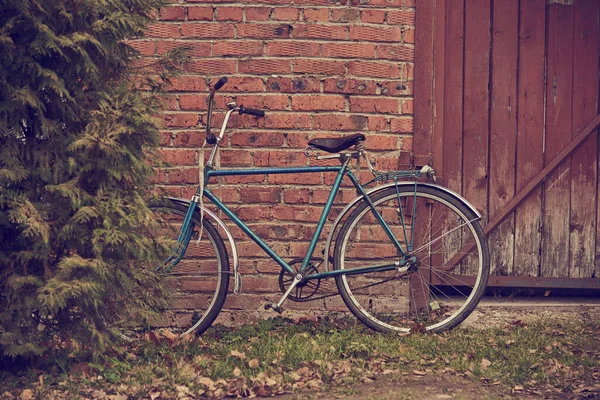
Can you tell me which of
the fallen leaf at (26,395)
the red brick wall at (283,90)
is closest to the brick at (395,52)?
the red brick wall at (283,90)

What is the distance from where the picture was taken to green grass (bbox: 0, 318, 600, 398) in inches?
164

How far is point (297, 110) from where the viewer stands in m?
5.30

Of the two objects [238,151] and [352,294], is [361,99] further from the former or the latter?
[352,294]

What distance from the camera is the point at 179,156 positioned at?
17.5 feet

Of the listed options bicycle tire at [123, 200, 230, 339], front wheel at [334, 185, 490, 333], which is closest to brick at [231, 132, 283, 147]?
bicycle tire at [123, 200, 230, 339]

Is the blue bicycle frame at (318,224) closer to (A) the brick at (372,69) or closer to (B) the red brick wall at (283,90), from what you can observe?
(B) the red brick wall at (283,90)

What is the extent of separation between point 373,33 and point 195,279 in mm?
1823

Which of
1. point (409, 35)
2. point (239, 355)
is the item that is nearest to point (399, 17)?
point (409, 35)

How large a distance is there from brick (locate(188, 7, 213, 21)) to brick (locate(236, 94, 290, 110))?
1.71ft

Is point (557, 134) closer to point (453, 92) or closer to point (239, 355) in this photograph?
point (453, 92)

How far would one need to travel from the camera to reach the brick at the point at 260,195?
5320 millimetres

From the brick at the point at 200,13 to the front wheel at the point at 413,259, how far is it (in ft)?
4.78

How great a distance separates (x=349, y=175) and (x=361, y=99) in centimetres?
58

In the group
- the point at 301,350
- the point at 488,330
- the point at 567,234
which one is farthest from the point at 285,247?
the point at 567,234
